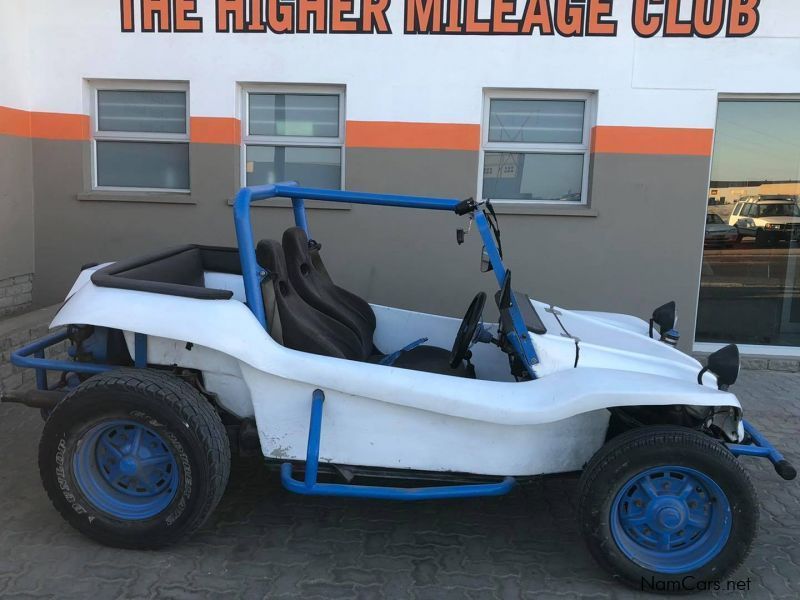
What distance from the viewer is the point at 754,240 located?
6.60m

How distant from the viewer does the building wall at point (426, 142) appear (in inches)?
233

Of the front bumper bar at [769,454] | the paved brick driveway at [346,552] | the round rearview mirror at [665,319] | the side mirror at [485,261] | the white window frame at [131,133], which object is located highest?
the white window frame at [131,133]

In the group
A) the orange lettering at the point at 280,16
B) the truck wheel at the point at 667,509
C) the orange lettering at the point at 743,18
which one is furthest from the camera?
the orange lettering at the point at 280,16

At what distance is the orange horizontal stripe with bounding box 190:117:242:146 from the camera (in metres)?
6.20

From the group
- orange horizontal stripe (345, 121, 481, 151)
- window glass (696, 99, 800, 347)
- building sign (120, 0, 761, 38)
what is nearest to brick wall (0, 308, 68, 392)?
building sign (120, 0, 761, 38)

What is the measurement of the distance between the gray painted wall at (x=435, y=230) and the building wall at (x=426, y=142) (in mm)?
13

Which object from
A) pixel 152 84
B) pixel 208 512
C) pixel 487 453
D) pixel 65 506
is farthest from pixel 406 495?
pixel 152 84

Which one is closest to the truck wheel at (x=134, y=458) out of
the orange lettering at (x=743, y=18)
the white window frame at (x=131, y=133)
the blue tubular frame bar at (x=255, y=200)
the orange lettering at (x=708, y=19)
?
the blue tubular frame bar at (x=255, y=200)

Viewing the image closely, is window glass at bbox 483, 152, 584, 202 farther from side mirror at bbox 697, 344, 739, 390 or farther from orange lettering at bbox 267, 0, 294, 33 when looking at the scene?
side mirror at bbox 697, 344, 739, 390

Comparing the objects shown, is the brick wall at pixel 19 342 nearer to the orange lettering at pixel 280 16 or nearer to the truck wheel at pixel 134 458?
the truck wheel at pixel 134 458

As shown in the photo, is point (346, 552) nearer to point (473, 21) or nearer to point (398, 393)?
point (398, 393)

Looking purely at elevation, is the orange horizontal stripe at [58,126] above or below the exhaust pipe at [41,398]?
above

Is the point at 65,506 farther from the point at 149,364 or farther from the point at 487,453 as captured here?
the point at 487,453

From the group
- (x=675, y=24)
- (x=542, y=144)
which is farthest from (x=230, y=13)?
(x=675, y=24)
